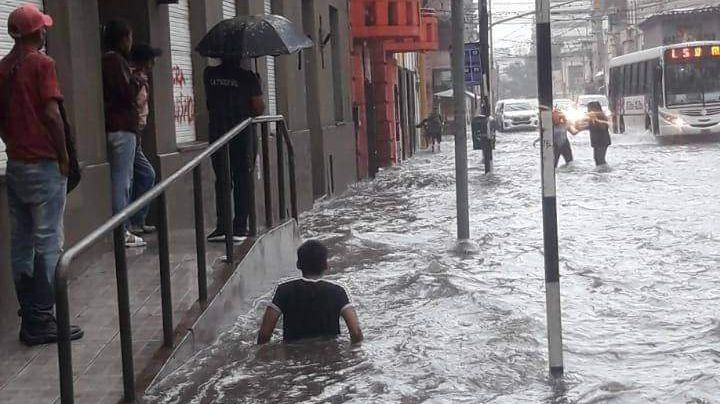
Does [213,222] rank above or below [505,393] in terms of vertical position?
above

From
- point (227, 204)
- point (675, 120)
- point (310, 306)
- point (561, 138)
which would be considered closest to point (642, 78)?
point (675, 120)

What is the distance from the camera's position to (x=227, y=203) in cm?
880

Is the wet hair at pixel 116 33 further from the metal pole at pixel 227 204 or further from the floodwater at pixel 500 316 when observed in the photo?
the floodwater at pixel 500 316

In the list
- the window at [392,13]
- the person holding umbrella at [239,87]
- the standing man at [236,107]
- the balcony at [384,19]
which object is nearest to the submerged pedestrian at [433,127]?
the balcony at [384,19]

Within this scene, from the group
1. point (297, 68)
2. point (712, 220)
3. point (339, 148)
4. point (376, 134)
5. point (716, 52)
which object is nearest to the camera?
point (712, 220)

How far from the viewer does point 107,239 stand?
18.3ft

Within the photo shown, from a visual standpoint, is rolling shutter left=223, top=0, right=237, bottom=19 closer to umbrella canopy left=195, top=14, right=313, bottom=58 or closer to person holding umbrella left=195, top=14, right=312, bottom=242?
person holding umbrella left=195, top=14, right=312, bottom=242

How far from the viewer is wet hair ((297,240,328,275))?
7.44m

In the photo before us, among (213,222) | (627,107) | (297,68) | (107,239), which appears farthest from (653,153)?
(107,239)

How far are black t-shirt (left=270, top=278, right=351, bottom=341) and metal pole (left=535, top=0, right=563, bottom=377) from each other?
1508 mm

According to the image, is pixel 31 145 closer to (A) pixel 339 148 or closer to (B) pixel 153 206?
(B) pixel 153 206

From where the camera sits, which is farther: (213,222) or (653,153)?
(653,153)

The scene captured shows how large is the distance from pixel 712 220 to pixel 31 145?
10782 mm

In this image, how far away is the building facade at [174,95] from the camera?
8.83 metres
